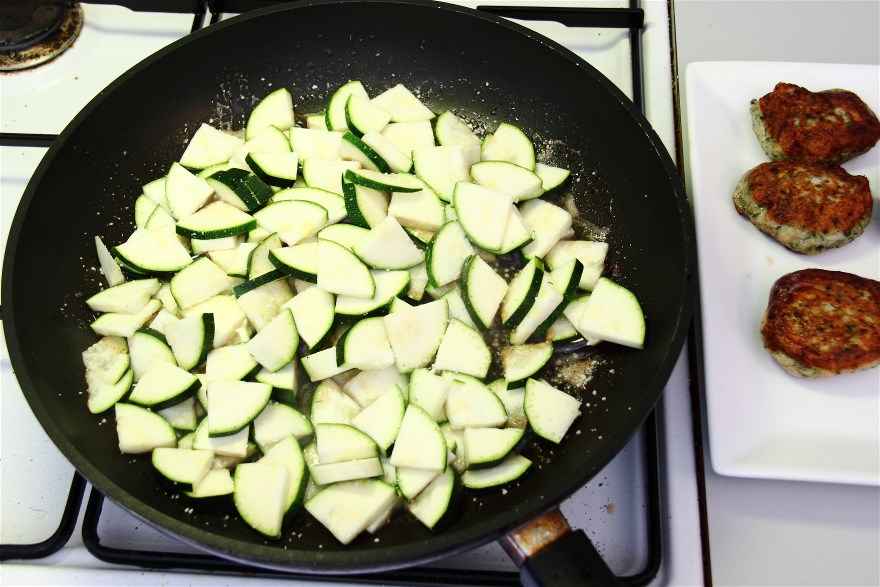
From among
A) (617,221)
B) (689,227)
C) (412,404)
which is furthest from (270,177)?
Answer: (689,227)

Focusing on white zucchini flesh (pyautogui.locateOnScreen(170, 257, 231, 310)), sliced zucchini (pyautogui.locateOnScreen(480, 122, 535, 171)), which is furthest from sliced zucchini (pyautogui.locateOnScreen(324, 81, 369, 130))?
white zucchini flesh (pyautogui.locateOnScreen(170, 257, 231, 310))

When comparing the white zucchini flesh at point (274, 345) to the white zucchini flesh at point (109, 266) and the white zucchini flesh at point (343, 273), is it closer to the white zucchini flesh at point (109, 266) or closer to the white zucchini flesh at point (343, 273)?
the white zucchini flesh at point (343, 273)

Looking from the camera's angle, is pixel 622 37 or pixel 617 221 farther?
pixel 622 37

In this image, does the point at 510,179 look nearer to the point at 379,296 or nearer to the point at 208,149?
the point at 379,296

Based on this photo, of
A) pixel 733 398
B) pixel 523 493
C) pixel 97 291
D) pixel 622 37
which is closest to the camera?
pixel 523 493

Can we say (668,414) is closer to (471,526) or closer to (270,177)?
(471,526)

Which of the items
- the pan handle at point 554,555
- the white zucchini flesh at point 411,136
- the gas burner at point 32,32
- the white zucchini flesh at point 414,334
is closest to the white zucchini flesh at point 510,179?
the white zucchini flesh at point 411,136

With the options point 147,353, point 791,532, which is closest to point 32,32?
→ point 147,353
